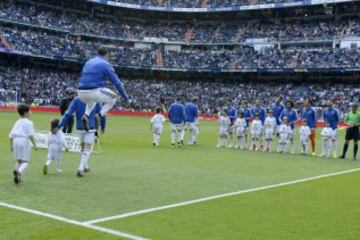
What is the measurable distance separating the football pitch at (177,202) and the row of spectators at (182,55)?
49469 mm

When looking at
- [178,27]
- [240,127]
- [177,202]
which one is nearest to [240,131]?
[240,127]

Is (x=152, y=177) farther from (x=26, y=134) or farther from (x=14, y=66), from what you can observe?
(x=14, y=66)

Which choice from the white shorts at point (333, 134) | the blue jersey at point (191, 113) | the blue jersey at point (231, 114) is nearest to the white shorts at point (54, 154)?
the blue jersey at point (191, 113)

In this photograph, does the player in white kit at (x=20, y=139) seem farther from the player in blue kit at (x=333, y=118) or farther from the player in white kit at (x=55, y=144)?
the player in blue kit at (x=333, y=118)

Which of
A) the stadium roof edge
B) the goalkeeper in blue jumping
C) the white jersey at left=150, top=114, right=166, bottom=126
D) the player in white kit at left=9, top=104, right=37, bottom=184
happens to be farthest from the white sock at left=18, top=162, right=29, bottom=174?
the stadium roof edge

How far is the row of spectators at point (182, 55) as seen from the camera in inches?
2398

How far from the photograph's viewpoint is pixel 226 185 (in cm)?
1061

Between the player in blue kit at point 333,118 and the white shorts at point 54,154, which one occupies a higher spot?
the player in blue kit at point 333,118

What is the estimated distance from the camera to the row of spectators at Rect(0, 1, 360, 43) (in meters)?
64.6

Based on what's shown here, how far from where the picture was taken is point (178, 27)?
7612cm

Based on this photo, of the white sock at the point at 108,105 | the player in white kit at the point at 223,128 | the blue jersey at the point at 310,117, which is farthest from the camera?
the player in white kit at the point at 223,128

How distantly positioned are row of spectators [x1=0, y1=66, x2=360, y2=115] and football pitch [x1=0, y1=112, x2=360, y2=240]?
41.5 meters

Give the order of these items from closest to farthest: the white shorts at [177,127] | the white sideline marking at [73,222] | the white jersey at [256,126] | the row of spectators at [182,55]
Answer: the white sideline marking at [73,222], the white jersey at [256,126], the white shorts at [177,127], the row of spectators at [182,55]

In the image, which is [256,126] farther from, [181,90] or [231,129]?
[181,90]
